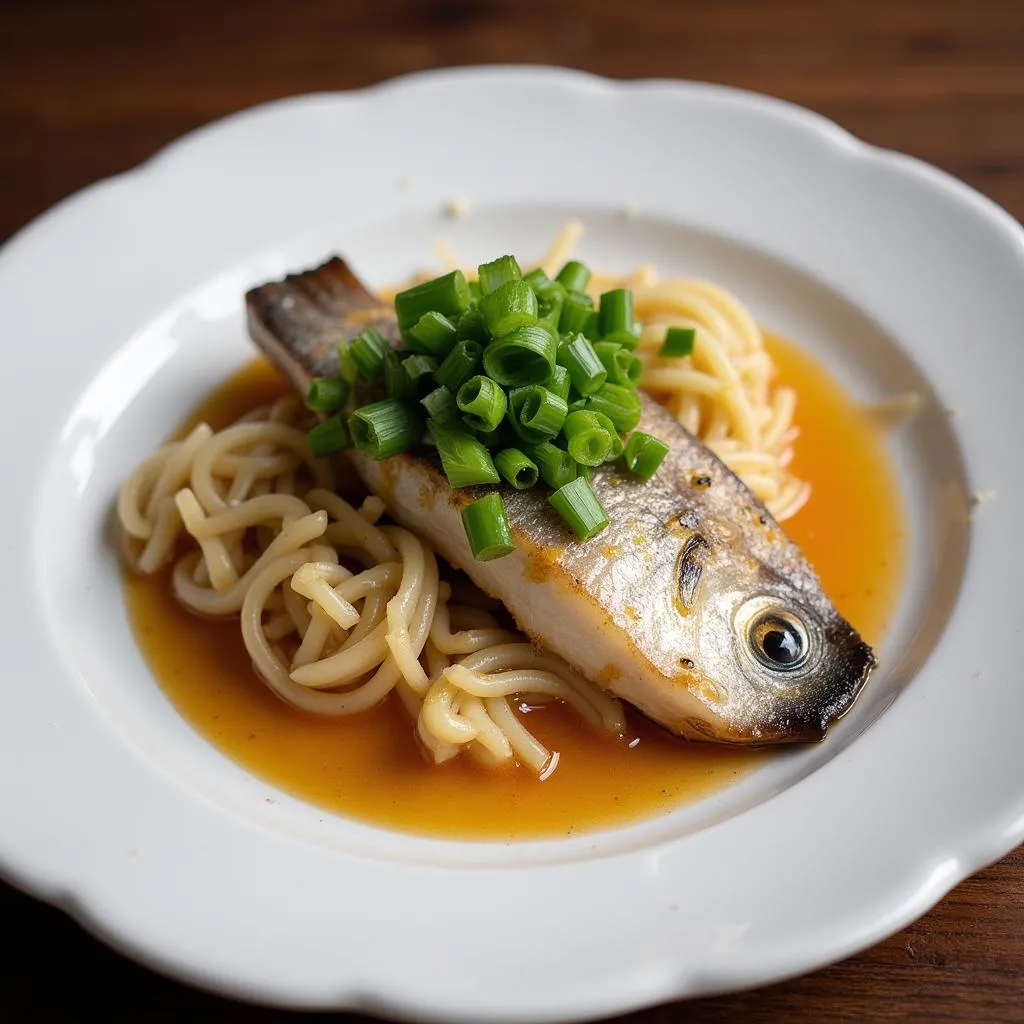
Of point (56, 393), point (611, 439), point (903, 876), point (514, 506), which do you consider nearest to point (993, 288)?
point (611, 439)

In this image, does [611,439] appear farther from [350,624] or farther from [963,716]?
[963,716]

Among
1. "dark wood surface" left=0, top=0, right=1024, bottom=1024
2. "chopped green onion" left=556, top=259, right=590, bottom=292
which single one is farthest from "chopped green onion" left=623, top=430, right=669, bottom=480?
"dark wood surface" left=0, top=0, right=1024, bottom=1024

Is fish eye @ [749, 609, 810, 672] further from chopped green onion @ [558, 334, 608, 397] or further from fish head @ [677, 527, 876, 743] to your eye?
chopped green onion @ [558, 334, 608, 397]

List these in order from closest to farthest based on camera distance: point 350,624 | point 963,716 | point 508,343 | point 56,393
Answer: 1. point 963,716
2. point 508,343
3. point 350,624
4. point 56,393

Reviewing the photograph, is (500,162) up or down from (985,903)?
up

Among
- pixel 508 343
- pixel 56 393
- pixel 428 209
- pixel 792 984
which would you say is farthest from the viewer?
pixel 428 209

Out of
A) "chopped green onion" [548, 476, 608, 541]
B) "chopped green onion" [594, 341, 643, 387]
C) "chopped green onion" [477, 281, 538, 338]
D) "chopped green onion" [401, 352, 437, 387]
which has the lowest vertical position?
"chopped green onion" [548, 476, 608, 541]

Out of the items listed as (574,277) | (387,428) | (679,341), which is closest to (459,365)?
(387,428)

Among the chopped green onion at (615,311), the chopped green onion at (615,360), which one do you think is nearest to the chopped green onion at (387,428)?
the chopped green onion at (615,360)
